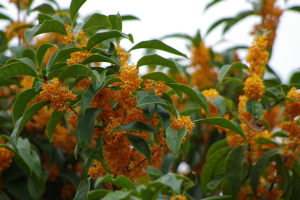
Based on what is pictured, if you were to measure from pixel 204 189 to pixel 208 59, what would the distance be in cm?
101

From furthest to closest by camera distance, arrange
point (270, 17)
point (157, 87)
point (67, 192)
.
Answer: point (270, 17)
point (67, 192)
point (157, 87)

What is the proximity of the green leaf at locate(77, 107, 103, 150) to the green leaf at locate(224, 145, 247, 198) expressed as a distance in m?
0.56

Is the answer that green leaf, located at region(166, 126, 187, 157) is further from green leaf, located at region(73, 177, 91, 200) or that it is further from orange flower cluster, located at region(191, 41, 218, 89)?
orange flower cluster, located at region(191, 41, 218, 89)

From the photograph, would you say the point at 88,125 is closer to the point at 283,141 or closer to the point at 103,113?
the point at 103,113

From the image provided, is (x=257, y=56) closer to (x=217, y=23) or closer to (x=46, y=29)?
(x=46, y=29)

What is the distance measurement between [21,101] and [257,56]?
87 cm

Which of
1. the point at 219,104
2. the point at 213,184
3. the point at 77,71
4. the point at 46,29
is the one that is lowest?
the point at 213,184

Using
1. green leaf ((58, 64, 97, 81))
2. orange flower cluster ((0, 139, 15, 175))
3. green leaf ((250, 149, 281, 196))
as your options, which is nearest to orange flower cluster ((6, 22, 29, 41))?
orange flower cluster ((0, 139, 15, 175))

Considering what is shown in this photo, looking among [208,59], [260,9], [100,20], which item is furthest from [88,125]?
[260,9]

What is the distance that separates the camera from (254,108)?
1113mm

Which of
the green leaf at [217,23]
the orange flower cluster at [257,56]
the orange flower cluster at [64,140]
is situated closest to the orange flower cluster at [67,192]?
the orange flower cluster at [64,140]

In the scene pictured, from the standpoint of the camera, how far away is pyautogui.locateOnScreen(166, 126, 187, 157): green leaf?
774 millimetres

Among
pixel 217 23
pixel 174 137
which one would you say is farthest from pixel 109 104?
pixel 217 23

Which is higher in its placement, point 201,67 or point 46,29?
point 46,29
